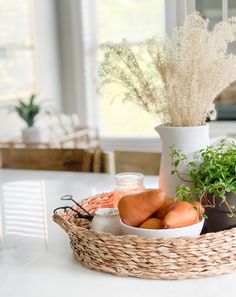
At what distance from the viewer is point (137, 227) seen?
3.07 ft

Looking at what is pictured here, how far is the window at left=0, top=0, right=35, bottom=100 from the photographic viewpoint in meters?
3.67

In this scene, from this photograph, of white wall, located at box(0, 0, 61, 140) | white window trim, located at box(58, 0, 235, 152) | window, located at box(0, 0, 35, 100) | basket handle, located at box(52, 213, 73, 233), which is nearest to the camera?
basket handle, located at box(52, 213, 73, 233)

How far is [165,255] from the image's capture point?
0.88m

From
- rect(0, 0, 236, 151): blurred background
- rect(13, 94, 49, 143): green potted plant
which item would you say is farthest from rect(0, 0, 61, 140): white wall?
rect(13, 94, 49, 143): green potted plant

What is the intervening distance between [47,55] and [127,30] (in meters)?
0.75

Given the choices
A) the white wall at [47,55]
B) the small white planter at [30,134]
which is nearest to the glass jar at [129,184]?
the small white planter at [30,134]

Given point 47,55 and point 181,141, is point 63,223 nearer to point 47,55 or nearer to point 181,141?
point 181,141

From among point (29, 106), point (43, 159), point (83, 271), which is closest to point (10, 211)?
point (83, 271)

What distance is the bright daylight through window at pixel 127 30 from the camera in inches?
161

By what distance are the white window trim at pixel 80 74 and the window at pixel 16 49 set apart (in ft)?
1.44

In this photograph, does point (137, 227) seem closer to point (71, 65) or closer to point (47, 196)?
point (47, 196)

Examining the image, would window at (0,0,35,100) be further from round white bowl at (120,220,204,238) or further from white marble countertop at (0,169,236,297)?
round white bowl at (120,220,204,238)

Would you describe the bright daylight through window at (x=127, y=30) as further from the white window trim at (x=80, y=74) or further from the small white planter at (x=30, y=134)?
the small white planter at (x=30, y=134)

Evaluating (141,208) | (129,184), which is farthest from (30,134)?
(141,208)
